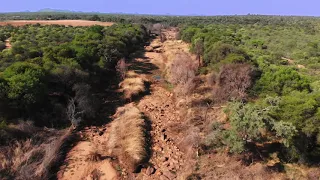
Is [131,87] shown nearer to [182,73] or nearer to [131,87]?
[131,87]

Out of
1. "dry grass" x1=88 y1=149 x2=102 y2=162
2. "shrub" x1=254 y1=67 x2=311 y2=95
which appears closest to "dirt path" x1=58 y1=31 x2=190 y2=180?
"dry grass" x1=88 y1=149 x2=102 y2=162

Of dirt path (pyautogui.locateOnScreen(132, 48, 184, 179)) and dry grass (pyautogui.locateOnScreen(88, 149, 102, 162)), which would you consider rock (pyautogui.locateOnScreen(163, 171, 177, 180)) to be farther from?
dry grass (pyautogui.locateOnScreen(88, 149, 102, 162))

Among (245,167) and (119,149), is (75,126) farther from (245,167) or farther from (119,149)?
(245,167)

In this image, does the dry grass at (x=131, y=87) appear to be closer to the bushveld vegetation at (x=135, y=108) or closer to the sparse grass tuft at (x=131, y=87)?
the sparse grass tuft at (x=131, y=87)

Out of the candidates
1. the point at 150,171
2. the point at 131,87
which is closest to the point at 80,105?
the point at 131,87

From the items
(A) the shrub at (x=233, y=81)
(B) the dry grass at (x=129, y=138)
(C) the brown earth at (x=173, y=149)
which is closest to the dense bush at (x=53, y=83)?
(B) the dry grass at (x=129, y=138)

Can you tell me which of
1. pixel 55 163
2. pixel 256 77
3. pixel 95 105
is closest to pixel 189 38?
pixel 256 77

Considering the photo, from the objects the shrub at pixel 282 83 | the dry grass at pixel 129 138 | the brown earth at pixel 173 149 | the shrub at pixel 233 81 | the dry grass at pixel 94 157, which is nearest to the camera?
the brown earth at pixel 173 149

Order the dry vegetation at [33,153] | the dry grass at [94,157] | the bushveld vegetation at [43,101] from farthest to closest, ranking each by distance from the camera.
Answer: the dry grass at [94,157] → the bushveld vegetation at [43,101] → the dry vegetation at [33,153]
